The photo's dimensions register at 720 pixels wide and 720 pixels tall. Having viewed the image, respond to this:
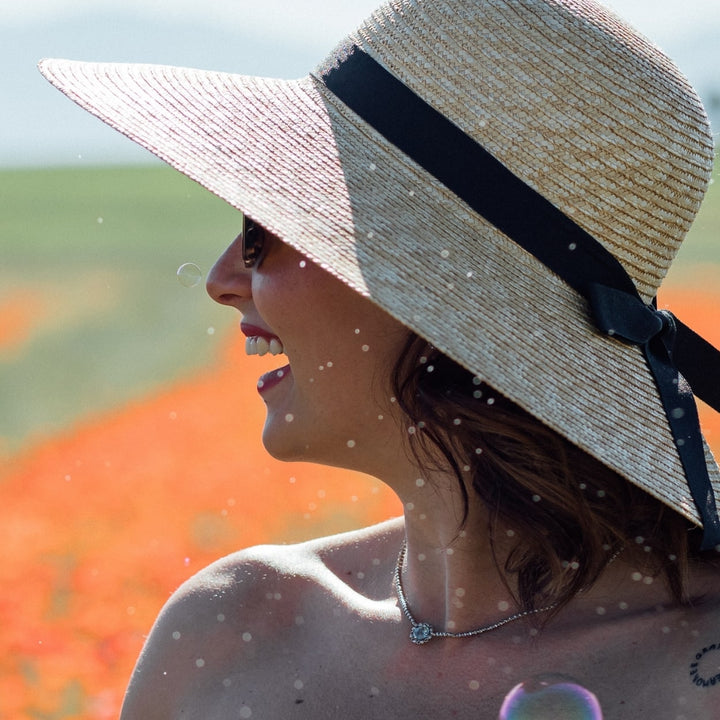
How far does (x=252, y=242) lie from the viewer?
1.63m

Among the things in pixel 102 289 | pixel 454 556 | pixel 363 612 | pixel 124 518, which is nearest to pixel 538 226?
pixel 454 556

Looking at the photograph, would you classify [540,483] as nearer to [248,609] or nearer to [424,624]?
[424,624]

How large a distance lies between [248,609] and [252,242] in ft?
2.57

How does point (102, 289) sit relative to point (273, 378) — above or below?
below

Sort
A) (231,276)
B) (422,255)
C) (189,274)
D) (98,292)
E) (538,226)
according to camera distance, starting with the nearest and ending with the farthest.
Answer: (422,255) → (538,226) → (231,276) → (189,274) → (98,292)

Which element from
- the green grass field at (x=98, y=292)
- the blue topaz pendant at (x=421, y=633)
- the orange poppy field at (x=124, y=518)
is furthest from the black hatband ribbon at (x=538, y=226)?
the green grass field at (x=98, y=292)

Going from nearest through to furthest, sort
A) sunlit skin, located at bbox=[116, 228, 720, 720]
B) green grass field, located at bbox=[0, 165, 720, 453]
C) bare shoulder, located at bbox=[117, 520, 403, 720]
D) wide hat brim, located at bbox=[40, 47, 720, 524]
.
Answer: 1. wide hat brim, located at bbox=[40, 47, 720, 524]
2. sunlit skin, located at bbox=[116, 228, 720, 720]
3. bare shoulder, located at bbox=[117, 520, 403, 720]
4. green grass field, located at bbox=[0, 165, 720, 453]

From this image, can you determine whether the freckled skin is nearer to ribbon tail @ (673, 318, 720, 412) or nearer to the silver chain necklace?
the silver chain necklace

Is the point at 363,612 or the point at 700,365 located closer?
the point at 700,365

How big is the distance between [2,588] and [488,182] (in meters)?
3.74

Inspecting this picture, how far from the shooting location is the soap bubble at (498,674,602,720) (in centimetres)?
155

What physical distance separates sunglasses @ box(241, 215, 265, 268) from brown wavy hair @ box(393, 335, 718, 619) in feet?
0.92

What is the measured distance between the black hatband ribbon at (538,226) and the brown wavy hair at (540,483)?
13 centimetres

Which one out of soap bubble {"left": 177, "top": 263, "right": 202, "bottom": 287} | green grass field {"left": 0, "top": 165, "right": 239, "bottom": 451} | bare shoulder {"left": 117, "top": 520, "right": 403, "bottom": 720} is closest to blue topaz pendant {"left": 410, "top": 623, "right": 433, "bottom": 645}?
bare shoulder {"left": 117, "top": 520, "right": 403, "bottom": 720}
